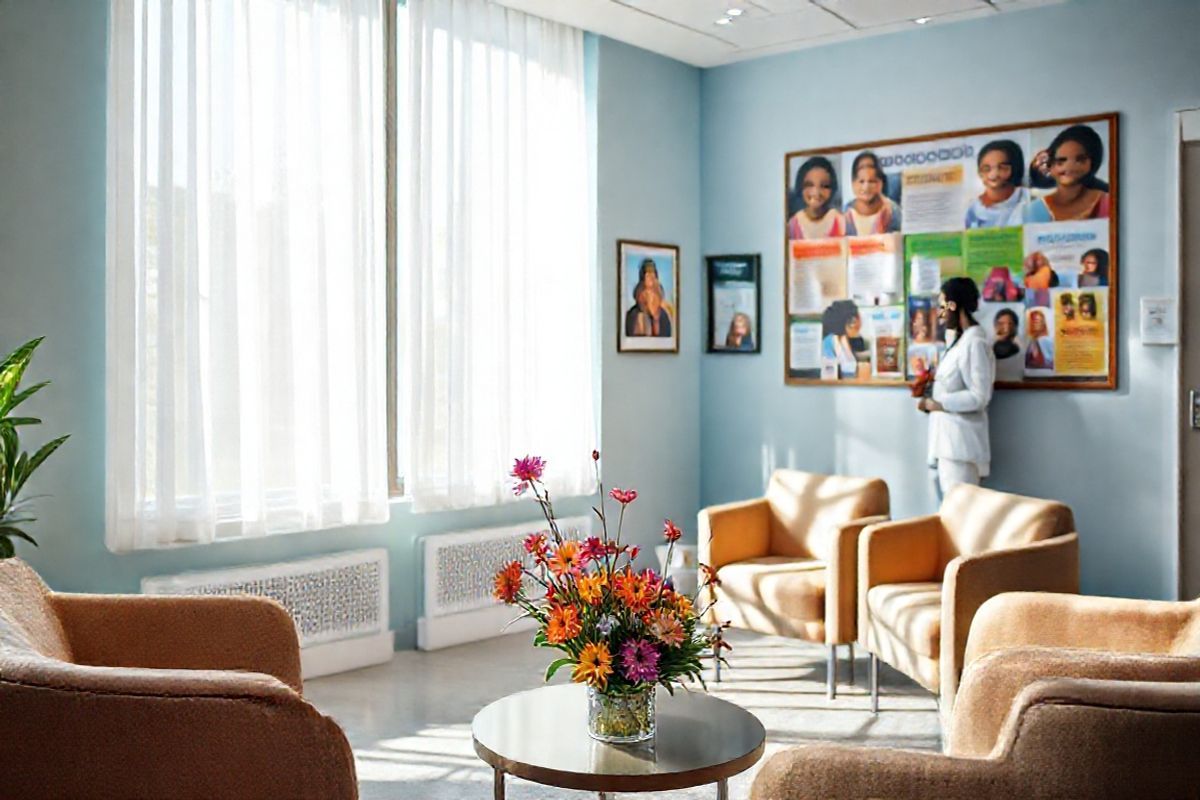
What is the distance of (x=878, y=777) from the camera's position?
75.7 inches

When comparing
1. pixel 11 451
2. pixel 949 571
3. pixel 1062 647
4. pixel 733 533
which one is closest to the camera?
pixel 1062 647

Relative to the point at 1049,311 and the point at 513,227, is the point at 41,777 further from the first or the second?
the point at 1049,311

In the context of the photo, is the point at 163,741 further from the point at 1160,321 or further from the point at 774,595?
the point at 1160,321

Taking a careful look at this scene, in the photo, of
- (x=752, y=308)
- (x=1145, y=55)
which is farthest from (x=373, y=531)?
(x=1145, y=55)

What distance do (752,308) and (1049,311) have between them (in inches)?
66.6

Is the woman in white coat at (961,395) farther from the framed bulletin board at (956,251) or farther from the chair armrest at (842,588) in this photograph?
the chair armrest at (842,588)

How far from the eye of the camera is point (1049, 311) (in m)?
5.63

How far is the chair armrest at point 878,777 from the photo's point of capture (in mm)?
1891

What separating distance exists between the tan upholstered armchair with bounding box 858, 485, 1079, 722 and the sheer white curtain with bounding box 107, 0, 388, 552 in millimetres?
2154

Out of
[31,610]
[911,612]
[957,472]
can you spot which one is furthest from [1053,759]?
[957,472]

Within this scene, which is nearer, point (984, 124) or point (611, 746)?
point (611, 746)

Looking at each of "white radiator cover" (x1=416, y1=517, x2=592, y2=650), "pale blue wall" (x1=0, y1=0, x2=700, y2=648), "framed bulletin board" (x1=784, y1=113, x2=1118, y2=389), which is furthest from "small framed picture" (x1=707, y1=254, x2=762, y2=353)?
"pale blue wall" (x1=0, y1=0, x2=700, y2=648)

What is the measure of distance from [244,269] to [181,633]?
2130mm

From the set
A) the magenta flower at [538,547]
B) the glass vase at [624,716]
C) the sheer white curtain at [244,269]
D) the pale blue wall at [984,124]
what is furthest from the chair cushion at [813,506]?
the magenta flower at [538,547]
